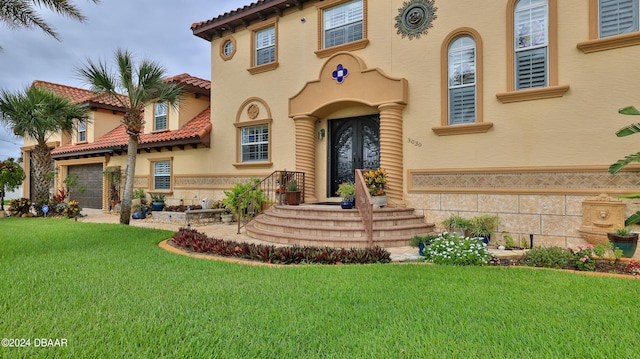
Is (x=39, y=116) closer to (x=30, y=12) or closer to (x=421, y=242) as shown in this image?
(x=30, y=12)

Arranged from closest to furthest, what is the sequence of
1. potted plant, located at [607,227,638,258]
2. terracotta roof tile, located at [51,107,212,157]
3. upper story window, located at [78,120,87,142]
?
potted plant, located at [607,227,638,258] → terracotta roof tile, located at [51,107,212,157] → upper story window, located at [78,120,87,142]

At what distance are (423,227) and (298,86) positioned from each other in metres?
6.22

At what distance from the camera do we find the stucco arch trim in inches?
379

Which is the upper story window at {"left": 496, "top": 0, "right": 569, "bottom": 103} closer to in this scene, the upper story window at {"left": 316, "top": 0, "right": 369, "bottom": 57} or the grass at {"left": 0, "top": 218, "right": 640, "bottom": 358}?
the upper story window at {"left": 316, "top": 0, "right": 369, "bottom": 57}

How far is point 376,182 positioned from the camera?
9172 millimetres

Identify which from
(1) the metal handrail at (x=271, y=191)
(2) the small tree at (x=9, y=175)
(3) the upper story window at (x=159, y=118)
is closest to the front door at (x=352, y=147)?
(1) the metal handrail at (x=271, y=191)

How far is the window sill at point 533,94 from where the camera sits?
7531mm

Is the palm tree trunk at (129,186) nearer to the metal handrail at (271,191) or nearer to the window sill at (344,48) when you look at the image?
the metal handrail at (271,191)

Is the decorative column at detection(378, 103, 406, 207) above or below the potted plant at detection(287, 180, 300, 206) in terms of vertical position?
above

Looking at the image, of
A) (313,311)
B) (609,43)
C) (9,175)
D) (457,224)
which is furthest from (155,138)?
(609,43)

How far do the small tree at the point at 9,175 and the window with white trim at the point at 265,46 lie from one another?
11.9 meters

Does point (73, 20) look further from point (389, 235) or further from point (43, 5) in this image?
point (389, 235)

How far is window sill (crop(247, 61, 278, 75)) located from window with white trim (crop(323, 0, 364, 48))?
2004mm

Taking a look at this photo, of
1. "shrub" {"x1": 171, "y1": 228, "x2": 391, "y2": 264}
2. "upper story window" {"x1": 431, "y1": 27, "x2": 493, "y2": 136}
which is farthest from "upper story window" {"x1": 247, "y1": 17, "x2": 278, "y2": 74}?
"shrub" {"x1": 171, "y1": 228, "x2": 391, "y2": 264}
